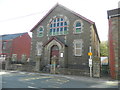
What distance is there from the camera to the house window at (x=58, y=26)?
1822cm

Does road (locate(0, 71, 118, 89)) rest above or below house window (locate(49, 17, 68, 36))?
below

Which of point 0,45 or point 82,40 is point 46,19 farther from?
point 0,45

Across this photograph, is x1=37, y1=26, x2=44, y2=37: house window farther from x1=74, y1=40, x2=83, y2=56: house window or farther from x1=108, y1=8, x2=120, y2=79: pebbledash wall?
x1=108, y1=8, x2=120, y2=79: pebbledash wall

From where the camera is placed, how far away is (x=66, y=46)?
17109mm

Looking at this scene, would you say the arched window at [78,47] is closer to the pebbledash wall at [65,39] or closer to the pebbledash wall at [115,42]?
the pebbledash wall at [65,39]

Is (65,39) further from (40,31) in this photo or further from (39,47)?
(40,31)

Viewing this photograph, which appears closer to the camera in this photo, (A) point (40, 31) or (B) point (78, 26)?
(B) point (78, 26)

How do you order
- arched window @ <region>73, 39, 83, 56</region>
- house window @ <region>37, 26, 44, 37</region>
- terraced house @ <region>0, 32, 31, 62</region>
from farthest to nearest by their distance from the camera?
terraced house @ <region>0, 32, 31, 62</region>
house window @ <region>37, 26, 44, 37</region>
arched window @ <region>73, 39, 83, 56</region>

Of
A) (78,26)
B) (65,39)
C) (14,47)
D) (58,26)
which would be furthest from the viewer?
(14,47)

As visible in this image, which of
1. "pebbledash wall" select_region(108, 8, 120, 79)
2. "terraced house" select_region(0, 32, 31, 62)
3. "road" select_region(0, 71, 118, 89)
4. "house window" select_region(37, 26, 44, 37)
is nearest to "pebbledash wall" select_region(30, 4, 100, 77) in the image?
"house window" select_region(37, 26, 44, 37)

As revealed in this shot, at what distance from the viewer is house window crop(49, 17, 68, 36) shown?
18.2 m

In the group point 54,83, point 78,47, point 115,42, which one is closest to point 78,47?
point 78,47

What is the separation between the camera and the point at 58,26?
18.9m

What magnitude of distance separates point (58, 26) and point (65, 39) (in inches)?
118
